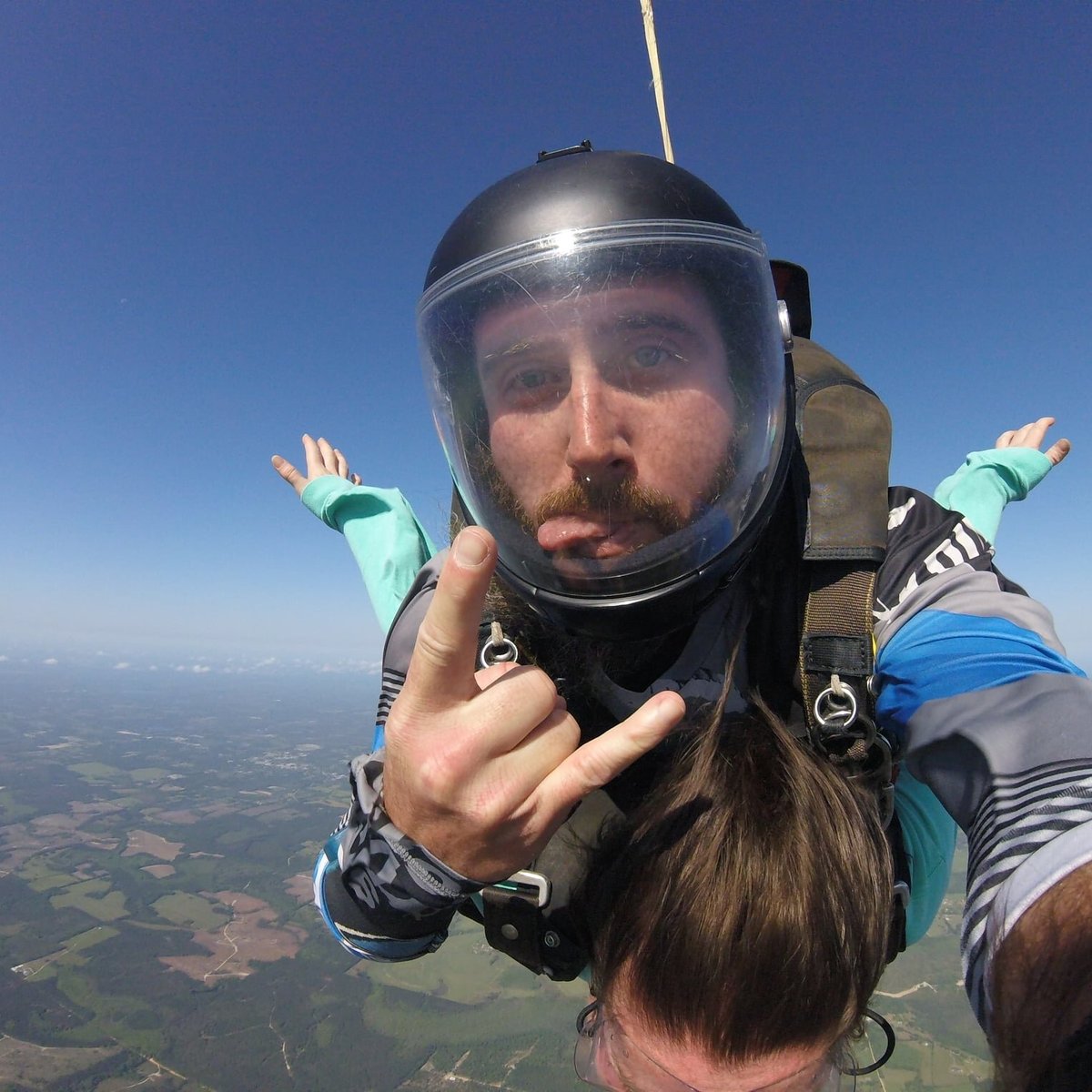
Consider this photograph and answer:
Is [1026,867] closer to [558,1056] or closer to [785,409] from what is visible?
[785,409]

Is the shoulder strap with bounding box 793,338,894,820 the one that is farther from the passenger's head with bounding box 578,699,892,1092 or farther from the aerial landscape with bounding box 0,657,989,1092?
the aerial landscape with bounding box 0,657,989,1092

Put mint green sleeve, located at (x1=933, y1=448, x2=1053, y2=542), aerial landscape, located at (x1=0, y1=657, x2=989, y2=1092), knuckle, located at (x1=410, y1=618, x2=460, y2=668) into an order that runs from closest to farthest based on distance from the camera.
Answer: knuckle, located at (x1=410, y1=618, x2=460, y2=668) → mint green sleeve, located at (x1=933, y1=448, x2=1053, y2=542) → aerial landscape, located at (x1=0, y1=657, x2=989, y2=1092)

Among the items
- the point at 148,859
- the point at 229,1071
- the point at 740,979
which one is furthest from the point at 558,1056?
the point at 148,859

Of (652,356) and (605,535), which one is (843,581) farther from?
(652,356)

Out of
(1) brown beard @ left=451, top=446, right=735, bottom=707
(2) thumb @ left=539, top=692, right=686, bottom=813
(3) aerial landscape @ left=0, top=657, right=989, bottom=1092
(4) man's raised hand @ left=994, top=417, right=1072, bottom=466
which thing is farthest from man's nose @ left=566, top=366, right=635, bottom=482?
(4) man's raised hand @ left=994, top=417, right=1072, bottom=466

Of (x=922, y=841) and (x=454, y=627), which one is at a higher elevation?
(x=454, y=627)

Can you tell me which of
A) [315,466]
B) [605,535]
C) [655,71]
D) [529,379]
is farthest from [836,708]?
[315,466]
